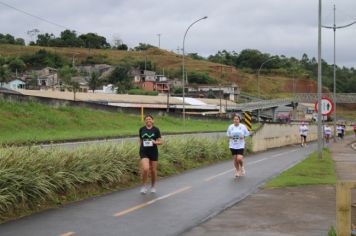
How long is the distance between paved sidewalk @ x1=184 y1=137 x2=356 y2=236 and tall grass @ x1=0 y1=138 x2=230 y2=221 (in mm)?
3296

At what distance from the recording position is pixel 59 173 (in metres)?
11.6

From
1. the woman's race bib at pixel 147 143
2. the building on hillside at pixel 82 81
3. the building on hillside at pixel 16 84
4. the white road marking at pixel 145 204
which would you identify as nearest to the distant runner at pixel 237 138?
the white road marking at pixel 145 204

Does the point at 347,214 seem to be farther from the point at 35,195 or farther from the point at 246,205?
the point at 35,195

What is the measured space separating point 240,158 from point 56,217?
805 centimetres

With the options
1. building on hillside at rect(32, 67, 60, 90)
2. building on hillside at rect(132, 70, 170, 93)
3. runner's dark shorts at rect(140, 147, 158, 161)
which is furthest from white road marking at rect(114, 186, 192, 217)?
building on hillside at rect(132, 70, 170, 93)

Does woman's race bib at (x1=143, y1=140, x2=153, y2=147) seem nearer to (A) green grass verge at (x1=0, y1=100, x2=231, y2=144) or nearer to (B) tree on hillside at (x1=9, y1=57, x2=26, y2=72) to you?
(A) green grass verge at (x1=0, y1=100, x2=231, y2=144)

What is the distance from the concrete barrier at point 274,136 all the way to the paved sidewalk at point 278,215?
1925 centimetres

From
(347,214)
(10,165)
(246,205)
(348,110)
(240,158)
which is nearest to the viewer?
(347,214)

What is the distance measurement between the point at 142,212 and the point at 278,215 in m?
2.39

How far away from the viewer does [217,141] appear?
26.0 metres

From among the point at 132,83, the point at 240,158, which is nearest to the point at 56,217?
the point at 240,158

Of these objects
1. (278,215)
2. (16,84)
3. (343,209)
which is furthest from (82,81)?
(343,209)

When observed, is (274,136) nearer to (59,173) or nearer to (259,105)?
(59,173)

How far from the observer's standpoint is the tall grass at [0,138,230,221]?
33.2ft
